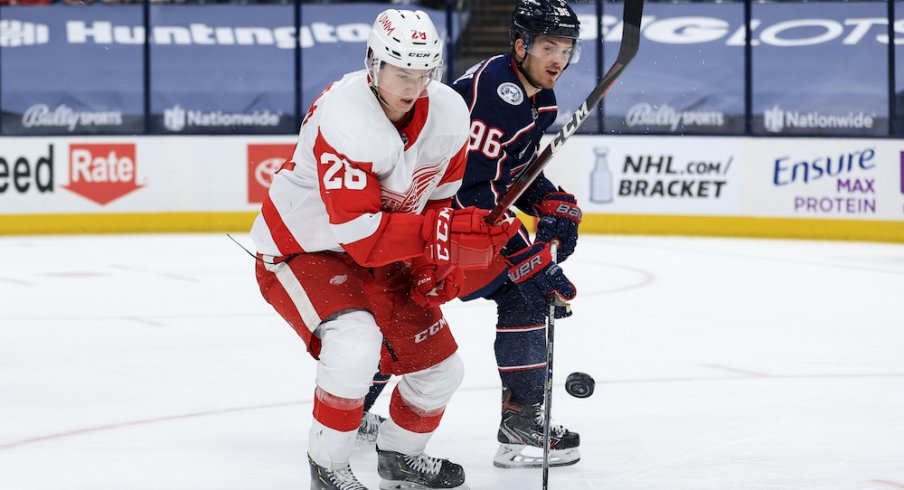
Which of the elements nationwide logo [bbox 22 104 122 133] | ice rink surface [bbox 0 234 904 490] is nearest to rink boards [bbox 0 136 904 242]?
nationwide logo [bbox 22 104 122 133]

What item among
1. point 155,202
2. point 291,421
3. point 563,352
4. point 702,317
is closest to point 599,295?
point 702,317

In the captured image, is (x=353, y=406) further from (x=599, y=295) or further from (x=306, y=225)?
Result: (x=599, y=295)

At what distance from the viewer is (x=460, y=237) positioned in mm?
2662

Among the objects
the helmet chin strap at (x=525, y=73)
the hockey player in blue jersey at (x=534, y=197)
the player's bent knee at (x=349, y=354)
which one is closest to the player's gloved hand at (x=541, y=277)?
the hockey player in blue jersey at (x=534, y=197)

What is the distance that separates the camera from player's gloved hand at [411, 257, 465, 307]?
9.42ft

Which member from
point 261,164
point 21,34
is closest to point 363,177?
point 261,164

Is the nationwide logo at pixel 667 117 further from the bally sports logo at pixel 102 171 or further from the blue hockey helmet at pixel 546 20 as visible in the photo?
the blue hockey helmet at pixel 546 20

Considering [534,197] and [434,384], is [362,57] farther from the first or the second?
[434,384]

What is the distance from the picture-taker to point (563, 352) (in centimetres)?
486

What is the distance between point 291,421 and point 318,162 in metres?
1.28

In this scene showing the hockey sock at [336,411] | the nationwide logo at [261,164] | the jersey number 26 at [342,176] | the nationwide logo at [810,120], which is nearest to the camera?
the jersey number 26 at [342,176]

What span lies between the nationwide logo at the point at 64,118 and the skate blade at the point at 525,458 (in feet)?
23.8

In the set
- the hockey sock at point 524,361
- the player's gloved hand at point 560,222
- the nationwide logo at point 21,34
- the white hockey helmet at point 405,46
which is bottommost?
the hockey sock at point 524,361

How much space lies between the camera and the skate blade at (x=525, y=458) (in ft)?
10.7
